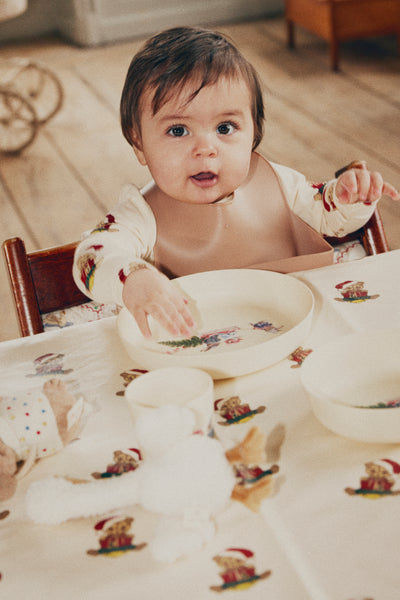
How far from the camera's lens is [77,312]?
107cm

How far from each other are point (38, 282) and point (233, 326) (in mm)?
336

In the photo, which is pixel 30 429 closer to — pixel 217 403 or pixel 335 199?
pixel 217 403

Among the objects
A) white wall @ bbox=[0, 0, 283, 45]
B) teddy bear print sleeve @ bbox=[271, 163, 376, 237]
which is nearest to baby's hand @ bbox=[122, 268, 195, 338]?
teddy bear print sleeve @ bbox=[271, 163, 376, 237]

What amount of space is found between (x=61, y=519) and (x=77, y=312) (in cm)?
55

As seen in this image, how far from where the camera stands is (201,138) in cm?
91

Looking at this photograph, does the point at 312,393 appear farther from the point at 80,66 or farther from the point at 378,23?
the point at 80,66

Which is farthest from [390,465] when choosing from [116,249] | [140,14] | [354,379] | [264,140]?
[140,14]

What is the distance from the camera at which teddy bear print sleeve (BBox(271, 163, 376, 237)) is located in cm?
101

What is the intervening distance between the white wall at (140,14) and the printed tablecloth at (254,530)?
13.1ft

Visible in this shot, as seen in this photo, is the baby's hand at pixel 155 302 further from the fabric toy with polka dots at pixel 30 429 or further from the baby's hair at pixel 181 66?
the baby's hair at pixel 181 66

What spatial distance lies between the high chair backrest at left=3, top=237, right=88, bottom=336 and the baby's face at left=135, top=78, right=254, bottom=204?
0.18 m

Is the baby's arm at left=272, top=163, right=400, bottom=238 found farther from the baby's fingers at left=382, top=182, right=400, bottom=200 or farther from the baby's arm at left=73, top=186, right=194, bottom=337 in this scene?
the baby's arm at left=73, top=186, right=194, bottom=337

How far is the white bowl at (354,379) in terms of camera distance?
58 cm

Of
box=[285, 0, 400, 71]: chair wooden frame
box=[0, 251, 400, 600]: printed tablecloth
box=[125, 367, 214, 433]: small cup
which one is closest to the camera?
box=[0, 251, 400, 600]: printed tablecloth
